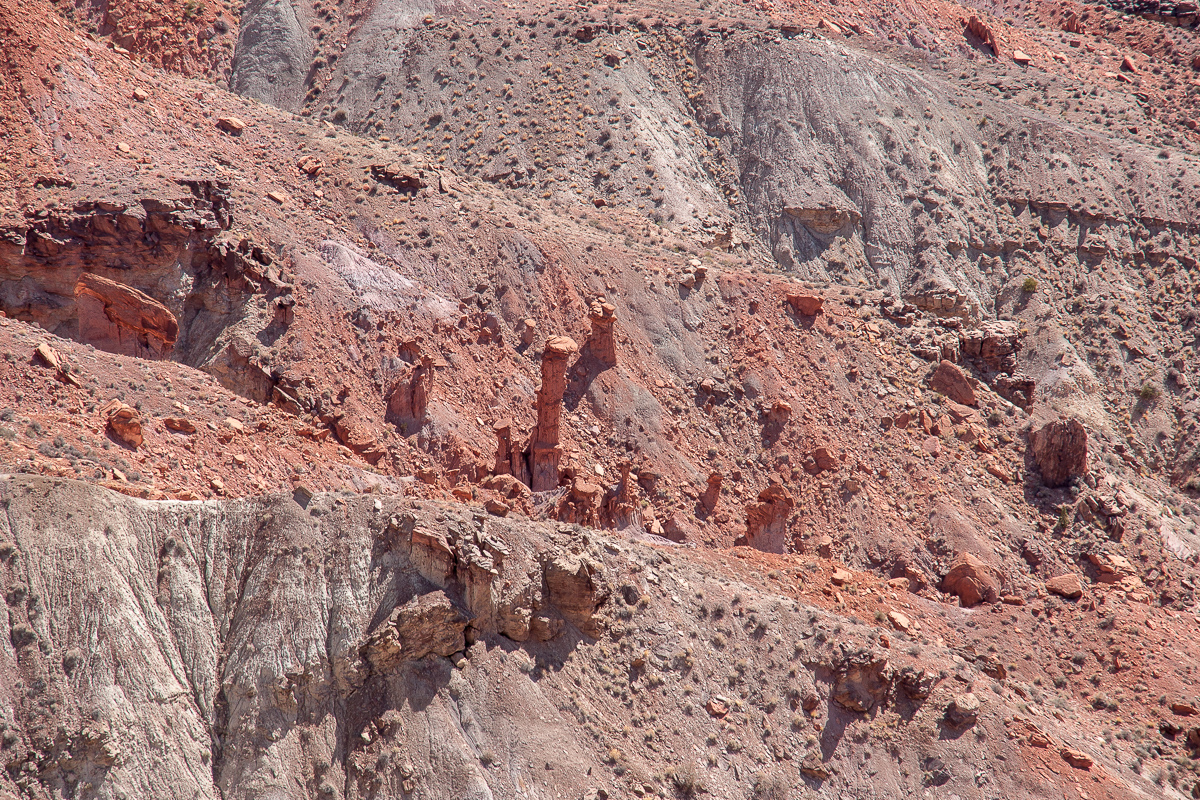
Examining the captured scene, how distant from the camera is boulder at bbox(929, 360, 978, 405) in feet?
136

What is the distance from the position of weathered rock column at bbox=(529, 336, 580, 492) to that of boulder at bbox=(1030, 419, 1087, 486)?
62.9 feet

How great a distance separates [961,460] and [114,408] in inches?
1135

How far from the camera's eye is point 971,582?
114ft

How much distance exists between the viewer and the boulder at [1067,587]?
35281 mm

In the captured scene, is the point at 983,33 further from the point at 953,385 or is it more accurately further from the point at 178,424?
the point at 178,424

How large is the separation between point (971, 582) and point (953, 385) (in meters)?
9.57

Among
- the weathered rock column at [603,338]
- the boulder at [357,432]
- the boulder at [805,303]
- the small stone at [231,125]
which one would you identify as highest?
the boulder at [805,303]

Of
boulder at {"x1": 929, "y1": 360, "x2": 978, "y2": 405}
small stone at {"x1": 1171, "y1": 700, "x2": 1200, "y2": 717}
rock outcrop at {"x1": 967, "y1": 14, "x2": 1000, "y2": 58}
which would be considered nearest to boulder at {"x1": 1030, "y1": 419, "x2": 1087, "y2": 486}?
boulder at {"x1": 929, "y1": 360, "x2": 978, "y2": 405}

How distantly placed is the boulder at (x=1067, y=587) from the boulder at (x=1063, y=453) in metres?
4.70

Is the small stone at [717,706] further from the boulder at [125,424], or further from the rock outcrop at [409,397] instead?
the boulder at [125,424]

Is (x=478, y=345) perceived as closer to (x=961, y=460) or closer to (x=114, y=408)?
(x=114, y=408)

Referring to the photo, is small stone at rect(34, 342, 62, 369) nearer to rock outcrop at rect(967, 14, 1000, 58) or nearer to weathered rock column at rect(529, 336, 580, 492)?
weathered rock column at rect(529, 336, 580, 492)

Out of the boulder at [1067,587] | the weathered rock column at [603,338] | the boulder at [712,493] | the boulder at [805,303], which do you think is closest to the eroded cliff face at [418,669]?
the boulder at [712,493]

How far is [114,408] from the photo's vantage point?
24.6 meters
